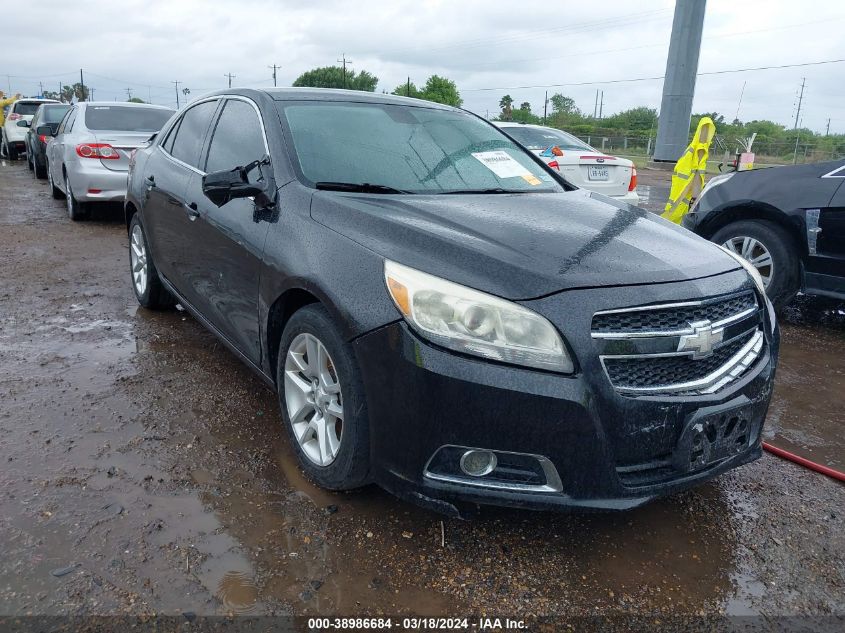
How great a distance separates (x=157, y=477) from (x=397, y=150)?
1853 mm

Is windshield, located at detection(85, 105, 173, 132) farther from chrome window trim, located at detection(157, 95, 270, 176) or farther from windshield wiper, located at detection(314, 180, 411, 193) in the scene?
windshield wiper, located at detection(314, 180, 411, 193)

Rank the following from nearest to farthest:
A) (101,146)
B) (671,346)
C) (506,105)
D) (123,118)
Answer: (671,346), (101,146), (123,118), (506,105)

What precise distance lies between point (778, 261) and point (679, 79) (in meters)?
24.9

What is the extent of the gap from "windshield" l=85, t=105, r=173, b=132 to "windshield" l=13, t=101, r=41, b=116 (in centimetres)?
1282

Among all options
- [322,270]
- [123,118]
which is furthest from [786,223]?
[123,118]

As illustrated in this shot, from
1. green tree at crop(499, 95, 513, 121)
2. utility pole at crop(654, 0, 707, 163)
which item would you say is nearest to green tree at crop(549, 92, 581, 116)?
green tree at crop(499, 95, 513, 121)

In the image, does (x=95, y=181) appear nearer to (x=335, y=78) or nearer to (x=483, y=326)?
(x=483, y=326)

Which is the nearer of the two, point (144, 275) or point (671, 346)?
point (671, 346)

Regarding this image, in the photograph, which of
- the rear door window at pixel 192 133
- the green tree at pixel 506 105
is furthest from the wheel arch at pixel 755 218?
the green tree at pixel 506 105

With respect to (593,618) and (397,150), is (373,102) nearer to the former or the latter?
(397,150)

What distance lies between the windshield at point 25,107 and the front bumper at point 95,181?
1361cm

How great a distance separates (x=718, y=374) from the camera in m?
2.46

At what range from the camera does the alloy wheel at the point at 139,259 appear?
16.5 ft

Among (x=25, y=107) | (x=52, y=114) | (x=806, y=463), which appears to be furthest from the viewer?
(x=25, y=107)
